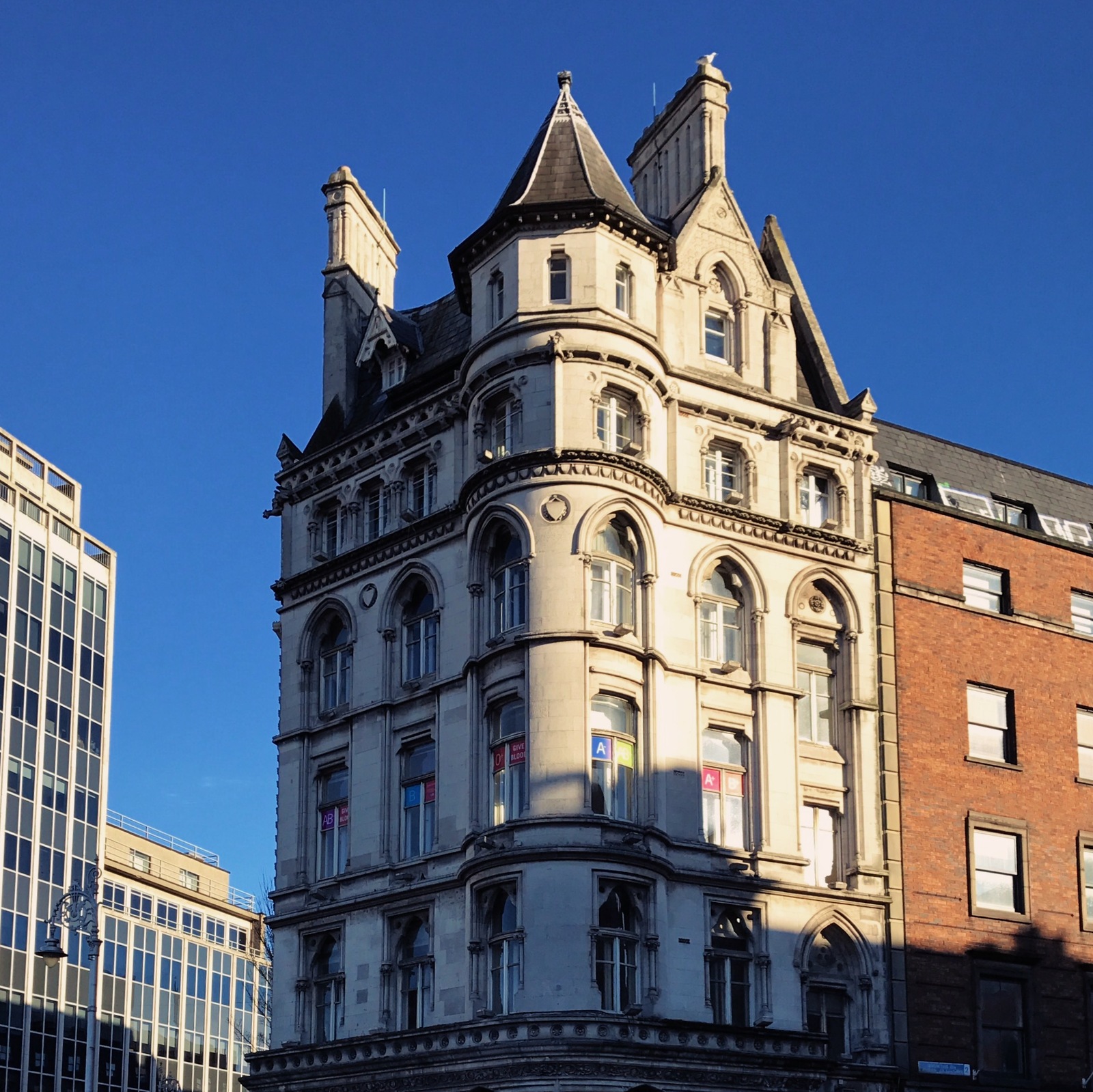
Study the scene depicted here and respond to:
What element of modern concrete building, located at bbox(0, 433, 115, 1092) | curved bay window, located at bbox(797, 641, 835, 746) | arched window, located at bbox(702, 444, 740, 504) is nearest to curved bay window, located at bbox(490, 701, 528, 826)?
curved bay window, located at bbox(797, 641, 835, 746)

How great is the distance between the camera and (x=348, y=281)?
6306 cm

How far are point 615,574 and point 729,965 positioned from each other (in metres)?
10.3

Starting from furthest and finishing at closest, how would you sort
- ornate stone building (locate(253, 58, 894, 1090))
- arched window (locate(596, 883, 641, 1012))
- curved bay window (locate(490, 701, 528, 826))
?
curved bay window (locate(490, 701, 528, 826))
ornate stone building (locate(253, 58, 894, 1090))
arched window (locate(596, 883, 641, 1012))

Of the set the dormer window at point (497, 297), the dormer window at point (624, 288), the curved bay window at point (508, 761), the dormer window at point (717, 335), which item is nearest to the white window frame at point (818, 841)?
the curved bay window at point (508, 761)

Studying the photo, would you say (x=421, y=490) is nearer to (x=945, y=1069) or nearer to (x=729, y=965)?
(x=729, y=965)

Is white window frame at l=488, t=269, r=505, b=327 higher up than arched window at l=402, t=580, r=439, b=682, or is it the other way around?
white window frame at l=488, t=269, r=505, b=327

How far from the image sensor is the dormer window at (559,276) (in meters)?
52.6

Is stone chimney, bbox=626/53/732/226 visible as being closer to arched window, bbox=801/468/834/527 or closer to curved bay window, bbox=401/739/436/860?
arched window, bbox=801/468/834/527

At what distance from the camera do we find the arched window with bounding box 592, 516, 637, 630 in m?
50.1

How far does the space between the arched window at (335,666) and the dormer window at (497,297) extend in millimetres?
10126

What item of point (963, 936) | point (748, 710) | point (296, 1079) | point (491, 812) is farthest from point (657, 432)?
point (296, 1079)

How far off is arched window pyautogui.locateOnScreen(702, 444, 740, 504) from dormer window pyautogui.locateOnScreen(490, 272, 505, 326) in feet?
22.6

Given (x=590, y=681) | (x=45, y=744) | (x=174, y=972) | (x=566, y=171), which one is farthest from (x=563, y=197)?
(x=174, y=972)

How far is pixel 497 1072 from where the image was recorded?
150 ft
